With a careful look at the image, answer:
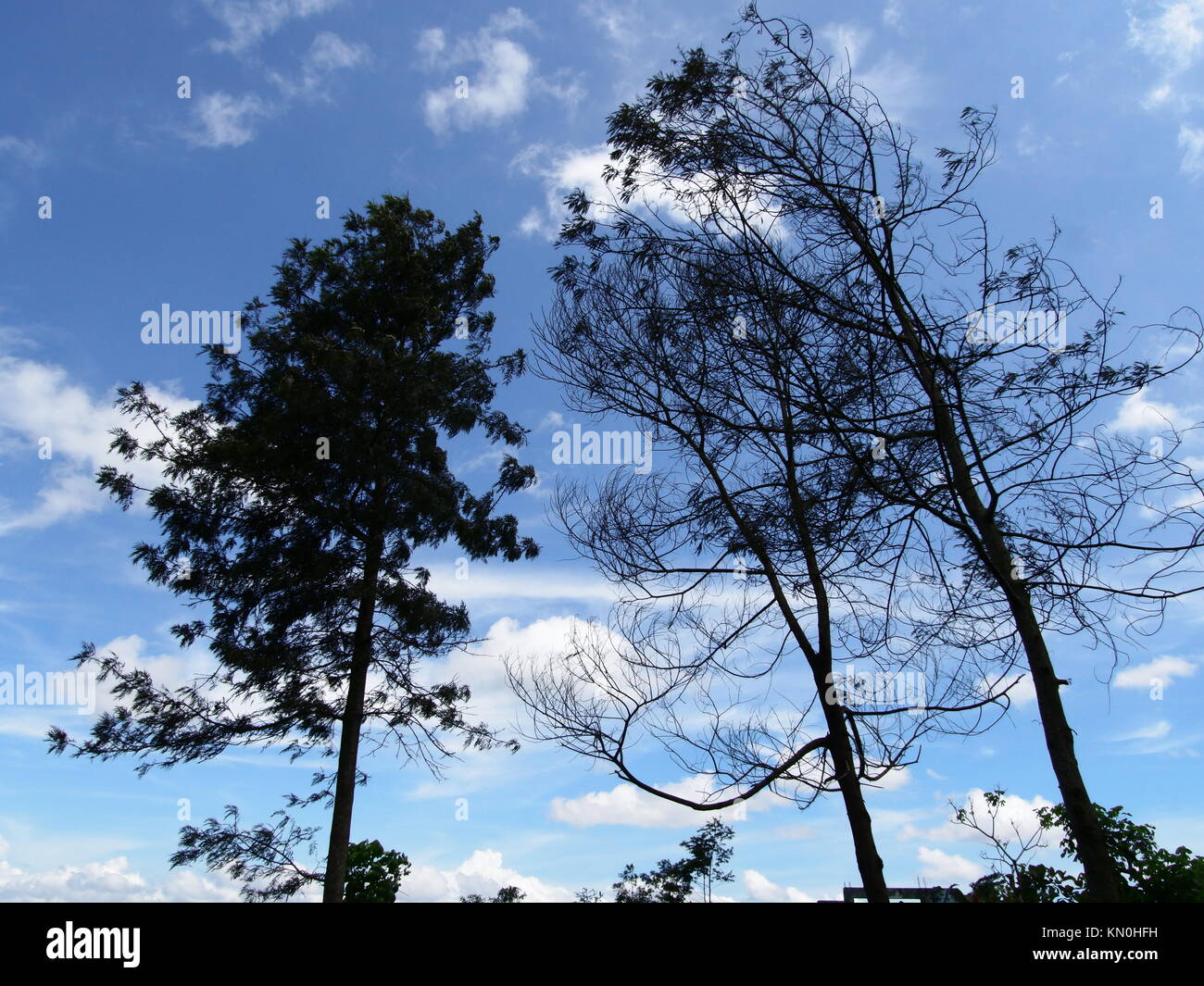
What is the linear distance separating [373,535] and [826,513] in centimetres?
921

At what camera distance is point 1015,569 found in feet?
19.8

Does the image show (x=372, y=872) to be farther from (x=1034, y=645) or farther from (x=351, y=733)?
(x=1034, y=645)

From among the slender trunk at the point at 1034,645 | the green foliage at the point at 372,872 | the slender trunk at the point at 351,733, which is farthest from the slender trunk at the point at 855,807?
the green foliage at the point at 372,872

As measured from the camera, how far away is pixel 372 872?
1648 centimetres

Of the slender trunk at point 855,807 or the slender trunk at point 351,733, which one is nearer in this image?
the slender trunk at point 855,807

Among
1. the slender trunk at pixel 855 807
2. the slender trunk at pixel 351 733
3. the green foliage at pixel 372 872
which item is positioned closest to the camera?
the slender trunk at pixel 855 807

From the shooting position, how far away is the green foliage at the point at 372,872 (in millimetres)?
15984

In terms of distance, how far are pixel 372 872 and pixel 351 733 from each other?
5459 mm

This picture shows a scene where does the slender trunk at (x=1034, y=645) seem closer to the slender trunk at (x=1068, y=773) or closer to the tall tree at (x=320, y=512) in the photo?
the slender trunk at (x=1068, y=773)

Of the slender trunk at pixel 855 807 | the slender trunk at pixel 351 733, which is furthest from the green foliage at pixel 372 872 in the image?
the slender trunk at pixel 855 807

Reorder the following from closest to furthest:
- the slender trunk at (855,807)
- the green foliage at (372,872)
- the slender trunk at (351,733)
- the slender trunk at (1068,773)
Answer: the slender trunk at (1068,773), the slender trunk at (855,807), the slender trunk at (351,733), the green foliage at (372,872)

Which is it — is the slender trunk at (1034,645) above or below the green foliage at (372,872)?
above

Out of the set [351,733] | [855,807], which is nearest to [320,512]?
[351,733]

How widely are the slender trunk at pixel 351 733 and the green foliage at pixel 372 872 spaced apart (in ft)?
13.3
